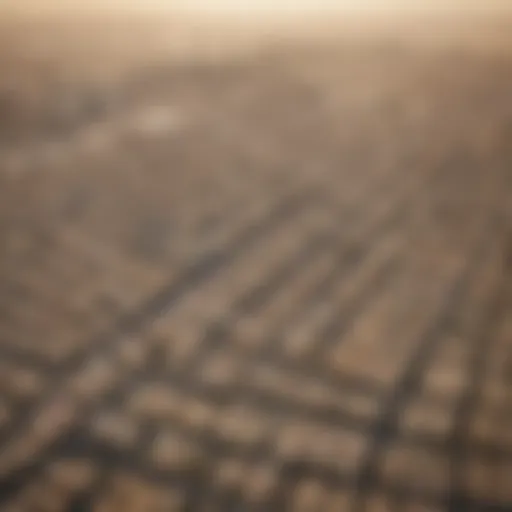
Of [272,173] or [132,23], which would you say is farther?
[132,23]

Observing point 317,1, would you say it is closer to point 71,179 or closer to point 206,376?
point 71,179

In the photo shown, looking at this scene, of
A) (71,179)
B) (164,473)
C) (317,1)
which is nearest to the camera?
(164,473)

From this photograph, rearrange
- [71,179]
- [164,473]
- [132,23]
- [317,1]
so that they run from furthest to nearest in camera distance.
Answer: [317,1] < [132,23] < [71,179] < [164,473]

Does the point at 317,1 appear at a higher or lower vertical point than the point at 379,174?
higher

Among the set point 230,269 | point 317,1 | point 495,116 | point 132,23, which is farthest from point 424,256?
point 317,1

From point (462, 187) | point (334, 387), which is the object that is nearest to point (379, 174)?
point (462, 187)

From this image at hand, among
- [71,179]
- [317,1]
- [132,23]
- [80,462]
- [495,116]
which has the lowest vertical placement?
[80,462]

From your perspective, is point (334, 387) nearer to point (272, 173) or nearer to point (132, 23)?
point (272, 173)
